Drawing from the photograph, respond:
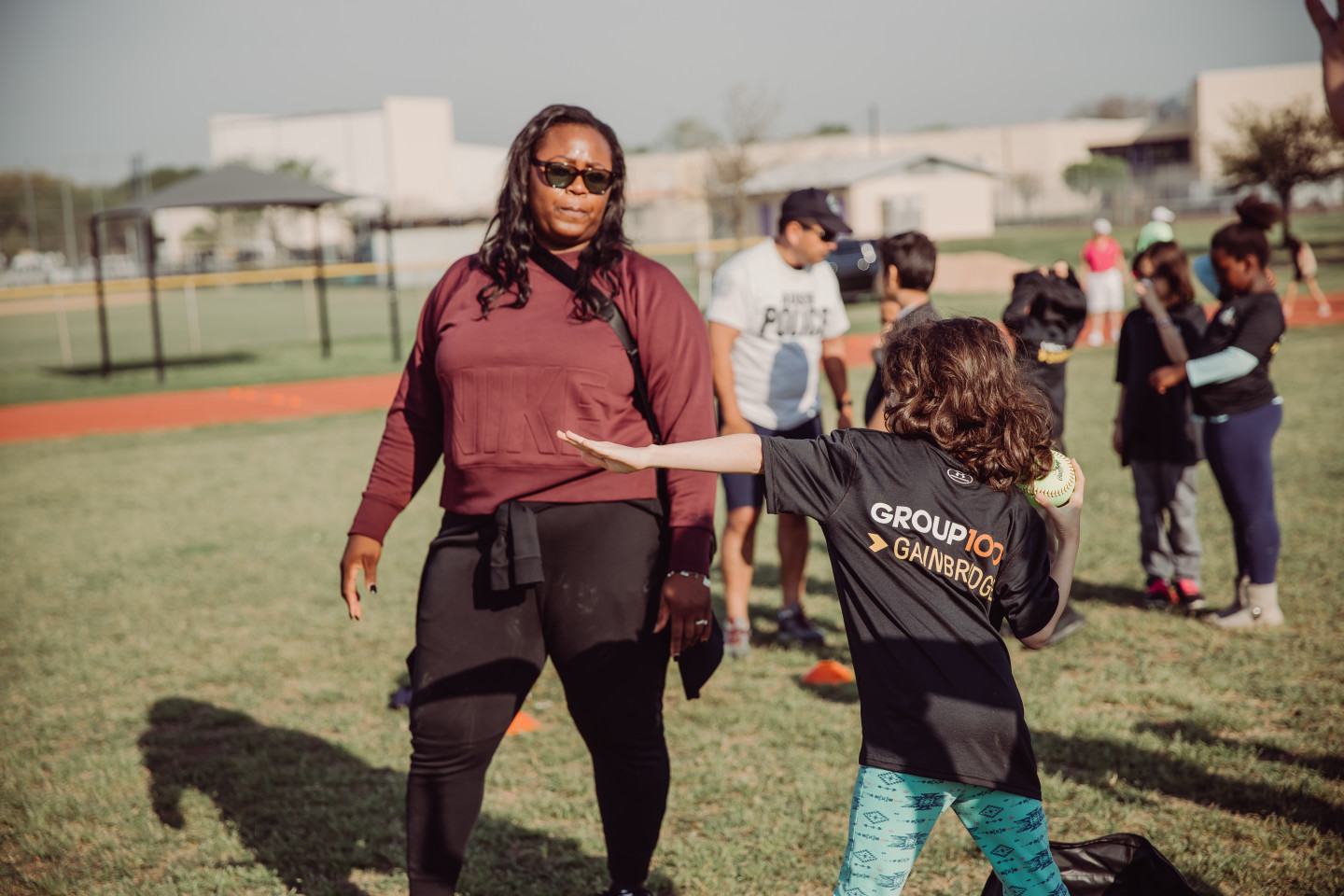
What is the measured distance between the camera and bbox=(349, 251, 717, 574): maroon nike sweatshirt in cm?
274

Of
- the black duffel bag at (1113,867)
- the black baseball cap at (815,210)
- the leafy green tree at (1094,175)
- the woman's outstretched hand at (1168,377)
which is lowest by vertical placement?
the black duffel bag at (1113,867)

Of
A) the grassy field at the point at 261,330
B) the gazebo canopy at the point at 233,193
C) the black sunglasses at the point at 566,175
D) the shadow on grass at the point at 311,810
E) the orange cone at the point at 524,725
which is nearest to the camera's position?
the black sunglasses at the point at 566,175

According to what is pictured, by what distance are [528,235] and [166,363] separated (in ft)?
70.8

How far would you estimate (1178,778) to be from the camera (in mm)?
3979

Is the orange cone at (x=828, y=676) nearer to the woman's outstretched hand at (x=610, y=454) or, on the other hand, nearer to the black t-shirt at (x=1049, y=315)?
the black t-shirt at (x=1049, y=315)

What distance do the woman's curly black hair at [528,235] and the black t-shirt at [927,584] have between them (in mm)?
826

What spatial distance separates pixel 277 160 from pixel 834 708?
78.4 m

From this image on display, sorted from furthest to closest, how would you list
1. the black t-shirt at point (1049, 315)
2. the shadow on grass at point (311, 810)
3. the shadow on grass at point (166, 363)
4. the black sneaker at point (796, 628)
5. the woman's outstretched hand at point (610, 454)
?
the shadow on grass at point (166, 363) < the black sneaker at point (796, 628) < the black t-shirt at point (1049, 315) < the shadow on grass at point (311, 810) < the woman's outstretched hand at point (610, 454)

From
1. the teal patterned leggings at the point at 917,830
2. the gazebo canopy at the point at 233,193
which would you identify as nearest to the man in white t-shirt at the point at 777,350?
the teal patterned leggings at the point at 917,830

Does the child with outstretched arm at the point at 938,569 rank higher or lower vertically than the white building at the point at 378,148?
lower

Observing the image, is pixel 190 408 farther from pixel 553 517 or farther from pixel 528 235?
pixel 553 517

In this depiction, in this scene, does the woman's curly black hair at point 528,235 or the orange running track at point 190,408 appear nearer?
the woman's curly black hair at point 528,235

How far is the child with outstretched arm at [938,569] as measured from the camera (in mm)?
2271

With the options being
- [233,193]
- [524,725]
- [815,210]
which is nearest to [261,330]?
[233,193]
